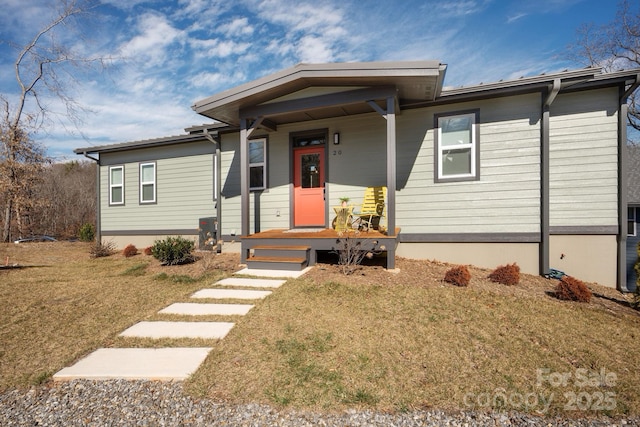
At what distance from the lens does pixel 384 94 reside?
5.75 meters

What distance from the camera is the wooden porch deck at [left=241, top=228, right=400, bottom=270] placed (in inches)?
222

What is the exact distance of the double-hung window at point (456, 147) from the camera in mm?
6539

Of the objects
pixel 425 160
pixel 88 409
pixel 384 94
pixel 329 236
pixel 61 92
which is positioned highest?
pixel 61 92

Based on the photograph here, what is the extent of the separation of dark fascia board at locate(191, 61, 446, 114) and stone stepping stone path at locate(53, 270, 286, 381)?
412cm

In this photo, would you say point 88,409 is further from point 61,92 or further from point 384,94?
point 61,92

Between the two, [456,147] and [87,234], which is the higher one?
[456,147]

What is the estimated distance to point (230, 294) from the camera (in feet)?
14.9

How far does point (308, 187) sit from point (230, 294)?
3.91 m

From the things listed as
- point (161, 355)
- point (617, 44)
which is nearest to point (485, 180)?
point (161, 355)

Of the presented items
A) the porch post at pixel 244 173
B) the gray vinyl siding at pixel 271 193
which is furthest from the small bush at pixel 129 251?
the porch post at pixel 244 173

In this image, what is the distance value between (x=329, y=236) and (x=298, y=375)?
356 centimetres

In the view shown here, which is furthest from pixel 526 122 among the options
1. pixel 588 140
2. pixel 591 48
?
pixel 591 48

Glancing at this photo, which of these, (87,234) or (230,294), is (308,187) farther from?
(87,234)

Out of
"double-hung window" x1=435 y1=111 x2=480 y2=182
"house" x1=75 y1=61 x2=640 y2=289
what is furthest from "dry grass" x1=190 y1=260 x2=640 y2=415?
"double-hung window" x1=435 y1=111 x2=480 y2=182
